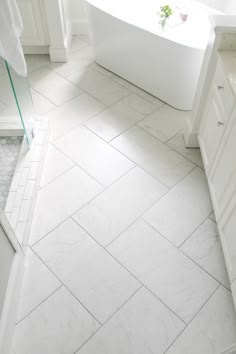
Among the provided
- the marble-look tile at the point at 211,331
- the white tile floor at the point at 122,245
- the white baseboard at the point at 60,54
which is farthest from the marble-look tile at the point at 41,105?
the marble-look tile at the point at 211,331

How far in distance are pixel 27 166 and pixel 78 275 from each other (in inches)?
29.3

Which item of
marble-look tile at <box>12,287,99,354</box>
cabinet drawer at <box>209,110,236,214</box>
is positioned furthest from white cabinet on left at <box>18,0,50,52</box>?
marble-look tile at <box>12,287,99,354</box>

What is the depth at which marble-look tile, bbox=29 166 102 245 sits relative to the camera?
1662mm

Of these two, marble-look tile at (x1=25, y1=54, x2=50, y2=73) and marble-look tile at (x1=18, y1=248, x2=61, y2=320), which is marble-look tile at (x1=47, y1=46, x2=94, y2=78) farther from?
marble-look tile at (x1=18, y1=248, x2=61, y2=320)

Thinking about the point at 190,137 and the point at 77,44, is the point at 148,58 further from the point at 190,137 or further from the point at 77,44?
the point at 77,44

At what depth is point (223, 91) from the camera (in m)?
1.49

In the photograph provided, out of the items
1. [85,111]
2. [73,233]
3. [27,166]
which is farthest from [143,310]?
[85,111]

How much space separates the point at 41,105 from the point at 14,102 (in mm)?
642

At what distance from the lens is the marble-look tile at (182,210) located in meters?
1.65

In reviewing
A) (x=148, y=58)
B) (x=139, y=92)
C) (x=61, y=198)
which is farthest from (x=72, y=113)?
(x=61, y=198)

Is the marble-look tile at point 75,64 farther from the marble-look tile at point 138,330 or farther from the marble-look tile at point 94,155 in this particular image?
the marble-look tile at point 138,330

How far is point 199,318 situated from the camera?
1355mm

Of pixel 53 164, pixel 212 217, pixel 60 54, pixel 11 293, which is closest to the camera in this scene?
pixel 11 293

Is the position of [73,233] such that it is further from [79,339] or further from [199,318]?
[199,318]
